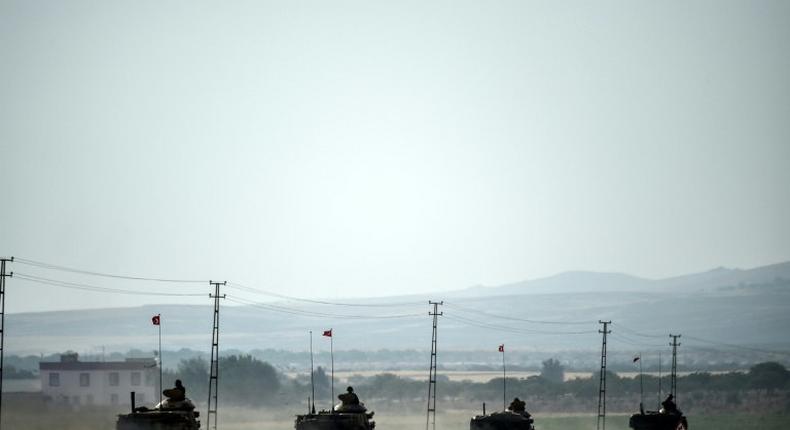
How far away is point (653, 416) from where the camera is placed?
127500mm

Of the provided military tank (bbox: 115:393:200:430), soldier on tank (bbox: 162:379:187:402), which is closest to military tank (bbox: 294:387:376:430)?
soldier on tank (bbox: 162:379:187:402)

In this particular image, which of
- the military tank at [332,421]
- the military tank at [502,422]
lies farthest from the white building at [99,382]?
the military tank at [332,421]

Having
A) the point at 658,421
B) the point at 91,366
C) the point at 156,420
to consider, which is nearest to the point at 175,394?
the point at 156,420

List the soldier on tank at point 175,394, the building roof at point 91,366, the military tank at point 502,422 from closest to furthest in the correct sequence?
the soldier on tank at point 175,394 < the military tank at point 502,422 < the building roof at point 91,366

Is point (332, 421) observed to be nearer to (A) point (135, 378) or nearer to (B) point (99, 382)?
(A) point (135, 378)

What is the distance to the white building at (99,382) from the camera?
176m

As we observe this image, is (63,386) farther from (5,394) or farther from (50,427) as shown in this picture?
(50,427)

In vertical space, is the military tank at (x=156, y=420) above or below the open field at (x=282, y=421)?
above

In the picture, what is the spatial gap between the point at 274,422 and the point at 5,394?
30.1 m

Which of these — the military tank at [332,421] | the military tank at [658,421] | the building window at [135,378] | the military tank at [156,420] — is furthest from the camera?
the building window at [135,378]

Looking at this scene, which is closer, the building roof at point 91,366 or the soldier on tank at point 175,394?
the soldier on tank at point 175,394

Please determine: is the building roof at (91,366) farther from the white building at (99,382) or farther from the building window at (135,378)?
the building window at (135,378)

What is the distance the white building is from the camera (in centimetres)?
17650

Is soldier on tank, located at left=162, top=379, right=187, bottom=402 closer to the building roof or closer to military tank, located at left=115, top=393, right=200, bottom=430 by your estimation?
military tank, located at left=115, top=393, right=200, bottom=430
